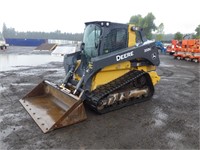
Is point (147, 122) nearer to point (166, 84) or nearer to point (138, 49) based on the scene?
point (138, 49)

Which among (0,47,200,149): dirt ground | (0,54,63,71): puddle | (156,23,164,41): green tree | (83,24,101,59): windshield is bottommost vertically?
(0,54,63,71): puddle

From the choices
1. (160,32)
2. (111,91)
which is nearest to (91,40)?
(111,91)

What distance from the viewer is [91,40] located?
5.97 meters

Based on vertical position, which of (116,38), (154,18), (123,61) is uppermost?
(154,18)

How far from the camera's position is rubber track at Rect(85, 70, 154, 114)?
5082 mm

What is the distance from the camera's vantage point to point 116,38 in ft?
19.3

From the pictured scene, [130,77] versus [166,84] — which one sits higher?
[130,77]

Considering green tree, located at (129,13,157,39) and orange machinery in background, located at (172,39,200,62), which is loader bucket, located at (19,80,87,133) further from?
green tree, located at (129,13,157,39)

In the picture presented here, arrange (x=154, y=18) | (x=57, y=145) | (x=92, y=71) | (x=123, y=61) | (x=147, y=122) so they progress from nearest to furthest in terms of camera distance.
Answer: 1. (x=57, y=145)
2. (x=147, y=122)
3. (x=92, y=71)
4. (x=123, y=61)
5. (x=154, y=18)

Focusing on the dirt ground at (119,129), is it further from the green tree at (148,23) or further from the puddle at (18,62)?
the green tree at (148,23)

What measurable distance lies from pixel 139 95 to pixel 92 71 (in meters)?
1.78

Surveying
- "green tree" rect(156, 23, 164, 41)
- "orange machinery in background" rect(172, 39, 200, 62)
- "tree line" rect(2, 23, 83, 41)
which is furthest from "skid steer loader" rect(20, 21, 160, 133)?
"tree line" rect(2, 23, 83, 41)

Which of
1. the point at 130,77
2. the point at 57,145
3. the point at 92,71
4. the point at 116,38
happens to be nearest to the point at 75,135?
the point at 57,145

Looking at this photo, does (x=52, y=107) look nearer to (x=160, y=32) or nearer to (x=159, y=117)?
(x=159, y=117)
